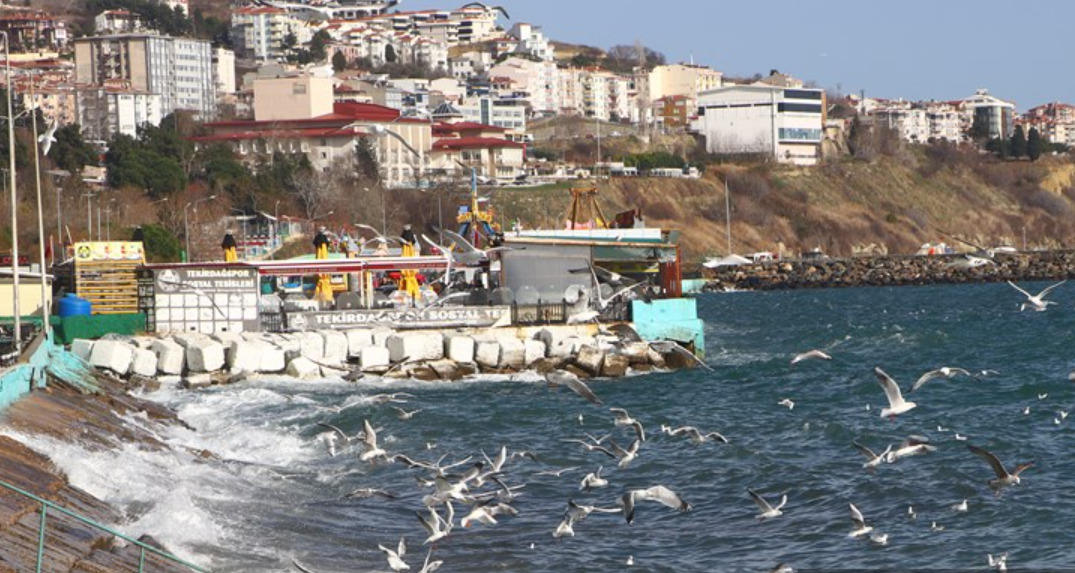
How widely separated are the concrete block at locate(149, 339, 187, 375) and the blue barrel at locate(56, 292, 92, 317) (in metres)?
3.61

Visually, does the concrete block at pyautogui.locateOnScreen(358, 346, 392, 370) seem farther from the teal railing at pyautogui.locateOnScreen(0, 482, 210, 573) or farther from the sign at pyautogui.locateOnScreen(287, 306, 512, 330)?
the teal railing at pyautogui.locateOnScreen(0, 482, 210, 573)

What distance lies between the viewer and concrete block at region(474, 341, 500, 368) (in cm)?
3806

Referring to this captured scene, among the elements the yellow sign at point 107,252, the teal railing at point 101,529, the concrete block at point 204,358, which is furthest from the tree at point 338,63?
the teal railing at point 101,529

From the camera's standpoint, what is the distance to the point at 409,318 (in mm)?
40031

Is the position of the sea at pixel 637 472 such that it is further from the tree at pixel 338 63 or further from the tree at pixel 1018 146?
the tree at pixel 338 63

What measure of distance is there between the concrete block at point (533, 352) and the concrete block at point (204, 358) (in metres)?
6.68

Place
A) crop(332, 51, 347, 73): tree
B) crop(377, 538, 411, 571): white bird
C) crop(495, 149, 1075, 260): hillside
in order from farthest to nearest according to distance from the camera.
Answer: crop(332, 51, 347, 73): tree → crop(495, 149, 1075, 260): hillside → crop(377, 538, 411, 571): white bird

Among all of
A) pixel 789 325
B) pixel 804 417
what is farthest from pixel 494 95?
pixel 804 417

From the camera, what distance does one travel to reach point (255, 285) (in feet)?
132

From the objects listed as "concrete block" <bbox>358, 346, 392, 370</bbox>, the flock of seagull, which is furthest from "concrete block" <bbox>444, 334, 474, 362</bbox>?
the flock of seagull

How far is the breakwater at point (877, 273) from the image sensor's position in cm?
11469

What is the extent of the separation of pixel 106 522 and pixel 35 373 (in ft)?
32.1

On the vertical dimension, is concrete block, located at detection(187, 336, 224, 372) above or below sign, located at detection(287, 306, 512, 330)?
below

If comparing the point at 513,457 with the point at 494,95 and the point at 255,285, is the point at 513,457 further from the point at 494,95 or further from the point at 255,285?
the point at 494,95
